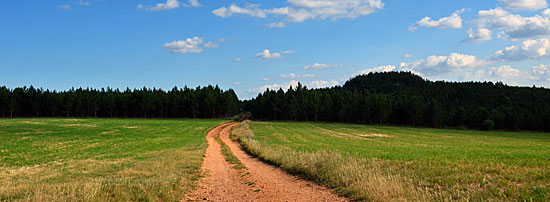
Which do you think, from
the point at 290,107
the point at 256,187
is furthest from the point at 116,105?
the point at 256,187

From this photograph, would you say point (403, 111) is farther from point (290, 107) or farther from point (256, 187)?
point (256, 187)

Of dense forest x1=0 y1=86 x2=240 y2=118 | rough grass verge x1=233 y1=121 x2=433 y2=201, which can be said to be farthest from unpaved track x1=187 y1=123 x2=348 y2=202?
dense forest x1=0 y1=86 x2=240 y2=118

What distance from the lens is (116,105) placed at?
456 feet

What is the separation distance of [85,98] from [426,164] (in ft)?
481

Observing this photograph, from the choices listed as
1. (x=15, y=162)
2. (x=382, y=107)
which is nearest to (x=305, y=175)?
(x=15, y=162)

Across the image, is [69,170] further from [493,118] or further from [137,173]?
[493,118]

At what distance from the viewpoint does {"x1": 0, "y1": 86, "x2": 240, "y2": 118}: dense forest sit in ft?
441

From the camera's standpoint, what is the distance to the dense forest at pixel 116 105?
134 meters

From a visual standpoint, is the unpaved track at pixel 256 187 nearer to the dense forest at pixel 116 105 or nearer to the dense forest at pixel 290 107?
the dense forest at pixel 290 107

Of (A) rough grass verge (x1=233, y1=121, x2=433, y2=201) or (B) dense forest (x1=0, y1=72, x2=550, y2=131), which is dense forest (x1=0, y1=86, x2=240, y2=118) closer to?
(B) dense forest (x1=0, y1=72, x2=550, y2=131)

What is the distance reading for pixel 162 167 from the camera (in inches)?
803

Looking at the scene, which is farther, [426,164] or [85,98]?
[85,98]

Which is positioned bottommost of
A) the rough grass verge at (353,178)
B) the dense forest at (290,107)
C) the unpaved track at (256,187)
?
the unpaved track at (256,187)

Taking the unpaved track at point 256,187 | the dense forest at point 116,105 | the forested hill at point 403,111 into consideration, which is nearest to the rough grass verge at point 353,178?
the unpaved track at point 256,187
